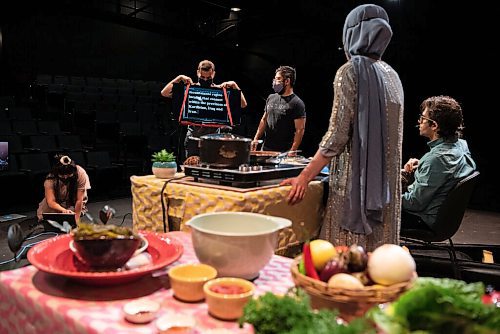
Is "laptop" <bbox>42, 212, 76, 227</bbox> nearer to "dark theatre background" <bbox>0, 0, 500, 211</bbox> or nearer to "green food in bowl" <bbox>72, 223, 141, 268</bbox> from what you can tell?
"green food in bowl" <bbox>72, 223, 141, 268</bbox>

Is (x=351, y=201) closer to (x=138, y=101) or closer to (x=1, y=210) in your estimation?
(x=1, y=210)

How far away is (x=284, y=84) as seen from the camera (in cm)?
363

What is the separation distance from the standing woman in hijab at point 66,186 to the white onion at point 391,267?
3034 millimetres

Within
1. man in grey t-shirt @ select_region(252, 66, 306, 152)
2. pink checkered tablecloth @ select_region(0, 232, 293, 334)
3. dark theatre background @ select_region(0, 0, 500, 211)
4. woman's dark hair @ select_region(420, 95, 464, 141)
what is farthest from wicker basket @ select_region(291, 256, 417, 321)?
dark theatre background @ select_region(0, 0, 500, 211)

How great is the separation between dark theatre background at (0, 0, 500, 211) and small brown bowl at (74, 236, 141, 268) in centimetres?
462

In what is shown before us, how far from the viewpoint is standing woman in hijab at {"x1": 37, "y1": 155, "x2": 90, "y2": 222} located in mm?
3428

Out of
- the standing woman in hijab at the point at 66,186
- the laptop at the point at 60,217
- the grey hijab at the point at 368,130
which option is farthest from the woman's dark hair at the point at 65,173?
the grey hijab at the point at 368,130

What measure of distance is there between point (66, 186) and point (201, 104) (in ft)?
5.01

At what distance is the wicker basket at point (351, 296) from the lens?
0.72m

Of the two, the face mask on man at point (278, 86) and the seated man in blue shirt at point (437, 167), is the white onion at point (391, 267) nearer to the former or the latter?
the seated man in blue shirt at point (437, 167)

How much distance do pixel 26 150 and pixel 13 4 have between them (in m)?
3.83

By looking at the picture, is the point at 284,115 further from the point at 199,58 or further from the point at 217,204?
the point at 199,58

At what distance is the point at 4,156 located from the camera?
16.2 ft

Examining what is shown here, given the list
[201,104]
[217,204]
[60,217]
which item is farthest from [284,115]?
[217,204]
